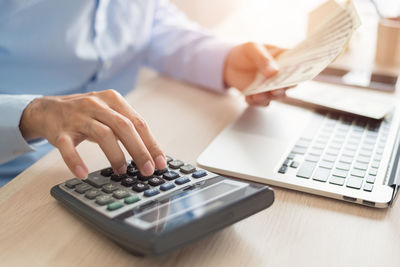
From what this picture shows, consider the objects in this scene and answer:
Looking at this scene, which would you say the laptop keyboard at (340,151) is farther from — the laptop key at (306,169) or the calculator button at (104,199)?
the calculator button at (104,199)

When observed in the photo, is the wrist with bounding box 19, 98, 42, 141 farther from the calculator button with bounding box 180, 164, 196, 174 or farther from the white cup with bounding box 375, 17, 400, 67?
the white cup with bounding box 375, 17, 400, 67

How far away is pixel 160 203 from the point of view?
16.9 inches

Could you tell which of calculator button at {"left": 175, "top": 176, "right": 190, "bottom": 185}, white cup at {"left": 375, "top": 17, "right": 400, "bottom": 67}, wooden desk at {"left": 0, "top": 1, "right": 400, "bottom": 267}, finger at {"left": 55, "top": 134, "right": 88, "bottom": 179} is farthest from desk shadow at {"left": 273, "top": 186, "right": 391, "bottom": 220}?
white cup at {"left": 375, "top": 17, "right": 400, "bottom": 67}

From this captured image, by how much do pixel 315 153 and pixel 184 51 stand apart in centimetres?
47

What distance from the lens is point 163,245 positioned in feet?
1.20

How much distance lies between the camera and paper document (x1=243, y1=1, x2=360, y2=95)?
1.96ft

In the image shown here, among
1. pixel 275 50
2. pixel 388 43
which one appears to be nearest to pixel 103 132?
pixel 275 50

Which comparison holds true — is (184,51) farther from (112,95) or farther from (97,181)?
(97,181)

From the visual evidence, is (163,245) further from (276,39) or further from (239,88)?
(276,39)

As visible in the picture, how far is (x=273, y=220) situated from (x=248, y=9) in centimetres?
112

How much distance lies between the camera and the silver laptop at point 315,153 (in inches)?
19.9

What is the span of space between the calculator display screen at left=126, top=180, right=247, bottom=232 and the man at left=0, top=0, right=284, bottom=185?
7cm

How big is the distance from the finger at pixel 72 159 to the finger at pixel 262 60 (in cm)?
37

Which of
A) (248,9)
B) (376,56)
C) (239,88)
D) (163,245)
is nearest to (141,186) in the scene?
(163,245)
